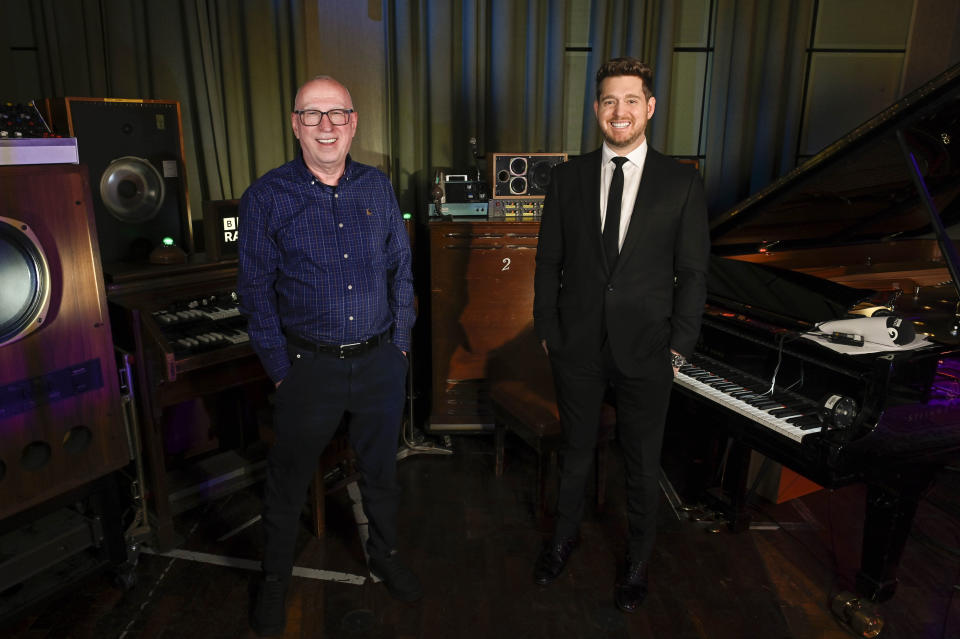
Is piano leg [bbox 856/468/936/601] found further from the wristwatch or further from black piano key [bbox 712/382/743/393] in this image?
the wristwatch

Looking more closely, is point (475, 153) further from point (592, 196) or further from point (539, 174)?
point (592, 196)

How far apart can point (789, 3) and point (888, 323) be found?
7.42ft

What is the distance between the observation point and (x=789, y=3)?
3.41 metres

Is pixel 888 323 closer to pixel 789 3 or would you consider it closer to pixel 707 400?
pixel 707 400

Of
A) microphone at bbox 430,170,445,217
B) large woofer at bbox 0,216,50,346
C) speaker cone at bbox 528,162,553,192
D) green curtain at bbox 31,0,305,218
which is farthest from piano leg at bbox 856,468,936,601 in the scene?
green curtain at bbox 31,0,305,218

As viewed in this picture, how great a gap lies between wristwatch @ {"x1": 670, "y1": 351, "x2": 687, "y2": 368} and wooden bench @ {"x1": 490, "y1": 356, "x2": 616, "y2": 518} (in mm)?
560

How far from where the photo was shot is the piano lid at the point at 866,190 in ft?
5.88

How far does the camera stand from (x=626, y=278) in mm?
1886

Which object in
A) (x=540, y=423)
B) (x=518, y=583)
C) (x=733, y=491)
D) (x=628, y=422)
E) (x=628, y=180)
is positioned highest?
(x=628, y=180)

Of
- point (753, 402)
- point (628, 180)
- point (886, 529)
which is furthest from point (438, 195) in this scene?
point (886, 529)

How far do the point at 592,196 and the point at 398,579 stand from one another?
1.36 metres

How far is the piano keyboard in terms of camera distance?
1947 mm

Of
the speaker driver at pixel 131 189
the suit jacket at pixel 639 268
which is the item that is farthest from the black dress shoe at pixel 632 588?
the speaker driver at pixel 131 189

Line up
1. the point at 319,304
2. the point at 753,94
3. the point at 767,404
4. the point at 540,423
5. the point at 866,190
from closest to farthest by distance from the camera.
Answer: the point at 319,304 → the point at 767,404 → the point at 866,190 → the point at 540,423 → the point at 753,94
